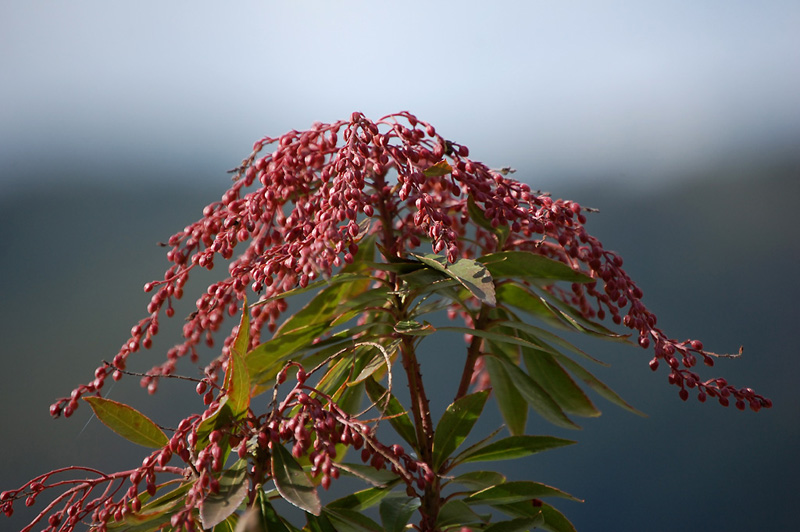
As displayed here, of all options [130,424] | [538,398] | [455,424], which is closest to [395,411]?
[455,424]

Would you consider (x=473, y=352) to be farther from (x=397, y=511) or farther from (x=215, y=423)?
(x=215, y=423)

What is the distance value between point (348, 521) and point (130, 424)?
250mm

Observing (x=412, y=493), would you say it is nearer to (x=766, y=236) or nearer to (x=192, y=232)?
(x=192, y=232)

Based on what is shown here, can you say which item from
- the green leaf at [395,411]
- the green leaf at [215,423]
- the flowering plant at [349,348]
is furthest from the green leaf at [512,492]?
the green leaf at [215,423]

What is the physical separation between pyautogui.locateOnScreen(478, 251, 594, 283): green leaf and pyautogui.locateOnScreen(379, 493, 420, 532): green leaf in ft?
0.96

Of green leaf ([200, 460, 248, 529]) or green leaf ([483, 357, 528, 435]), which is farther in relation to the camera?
green leaf ([483, 357, 528, 435])

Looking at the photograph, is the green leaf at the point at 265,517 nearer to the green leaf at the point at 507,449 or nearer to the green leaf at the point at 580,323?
the green leaf at the point at 507,449

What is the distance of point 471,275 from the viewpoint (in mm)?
590

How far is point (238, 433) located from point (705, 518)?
6.83 feet

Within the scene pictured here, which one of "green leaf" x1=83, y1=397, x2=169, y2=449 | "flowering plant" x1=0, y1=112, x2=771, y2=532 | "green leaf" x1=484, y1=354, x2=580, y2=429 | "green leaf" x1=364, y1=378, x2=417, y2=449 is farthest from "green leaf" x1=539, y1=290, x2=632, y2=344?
"green leaf" x1=83, y1=397, x2=169, y2=449

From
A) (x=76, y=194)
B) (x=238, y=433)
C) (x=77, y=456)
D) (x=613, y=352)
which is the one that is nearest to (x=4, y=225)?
(x=76, y=194)

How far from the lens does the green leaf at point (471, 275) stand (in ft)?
1.81

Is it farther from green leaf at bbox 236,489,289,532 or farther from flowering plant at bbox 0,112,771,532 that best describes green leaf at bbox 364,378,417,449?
green leaf at bbox 236,489,289,532

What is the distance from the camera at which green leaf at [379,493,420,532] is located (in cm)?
67
